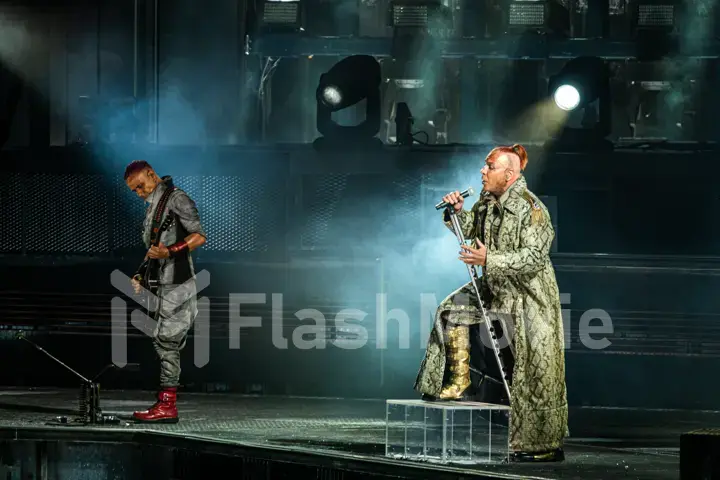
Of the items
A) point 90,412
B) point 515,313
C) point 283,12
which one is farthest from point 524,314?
point 283,12

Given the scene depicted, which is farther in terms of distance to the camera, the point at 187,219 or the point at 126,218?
the point at 126,218

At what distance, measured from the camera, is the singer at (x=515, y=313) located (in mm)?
7781

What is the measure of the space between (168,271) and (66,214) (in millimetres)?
3180

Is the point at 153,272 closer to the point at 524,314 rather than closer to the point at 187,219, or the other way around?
the point at 187,219

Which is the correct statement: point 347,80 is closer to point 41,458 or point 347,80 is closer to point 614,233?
point 614,233

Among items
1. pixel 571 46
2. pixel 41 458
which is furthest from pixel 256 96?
pixel 41 458

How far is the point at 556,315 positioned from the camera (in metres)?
7.89

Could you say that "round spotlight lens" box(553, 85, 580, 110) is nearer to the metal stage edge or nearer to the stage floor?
the stage floor

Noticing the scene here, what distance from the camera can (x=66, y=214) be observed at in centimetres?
1227

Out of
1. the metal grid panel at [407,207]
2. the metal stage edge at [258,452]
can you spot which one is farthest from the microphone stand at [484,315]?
the metal grid panel at [407,207]

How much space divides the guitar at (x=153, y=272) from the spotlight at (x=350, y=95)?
2679 mm

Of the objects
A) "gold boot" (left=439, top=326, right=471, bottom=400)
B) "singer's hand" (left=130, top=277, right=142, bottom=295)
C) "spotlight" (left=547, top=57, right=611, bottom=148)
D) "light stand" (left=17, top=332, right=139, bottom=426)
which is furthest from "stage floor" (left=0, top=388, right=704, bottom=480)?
"spotlight" (left=547, top=57, right=611, bottom=148)

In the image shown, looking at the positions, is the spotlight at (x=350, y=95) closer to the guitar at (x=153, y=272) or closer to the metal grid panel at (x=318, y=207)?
the metal grid panel at (x=318, y=207)

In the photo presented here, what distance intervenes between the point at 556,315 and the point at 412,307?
13.2 feet
